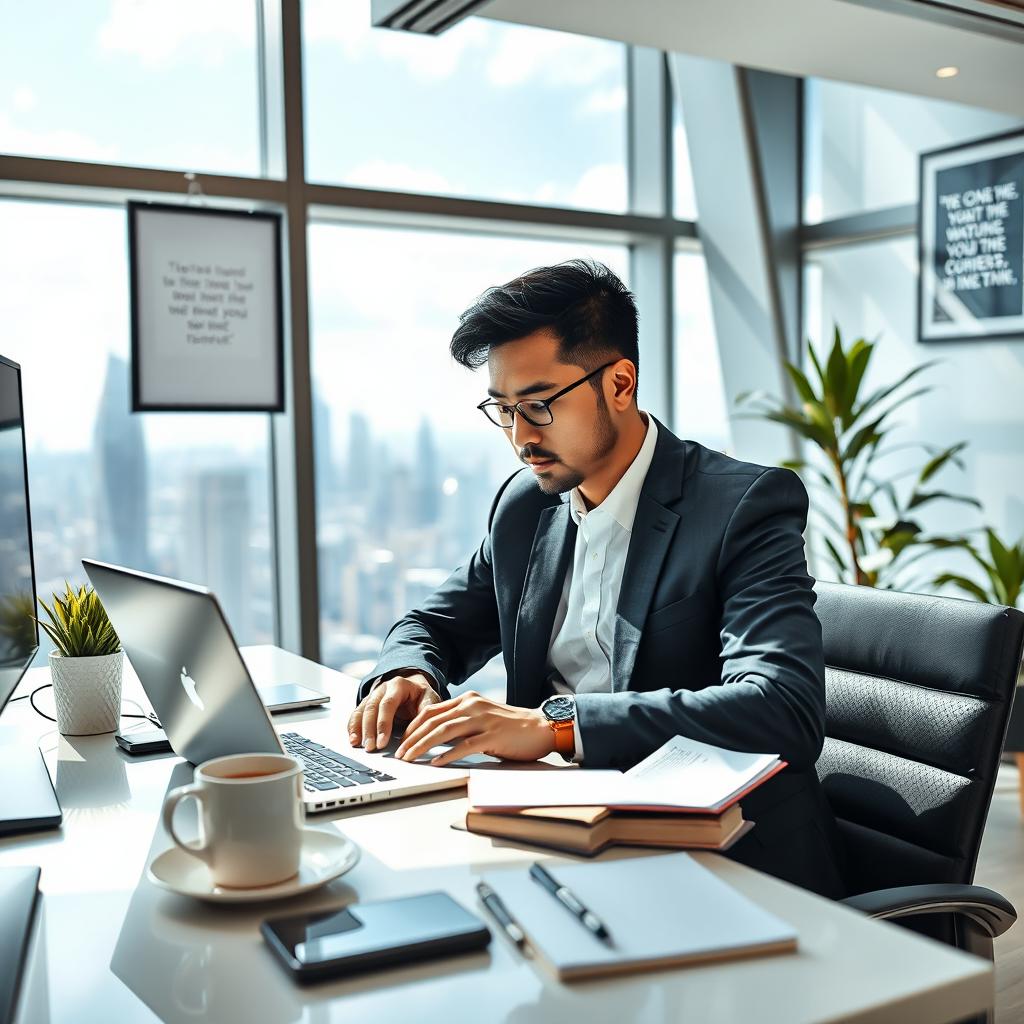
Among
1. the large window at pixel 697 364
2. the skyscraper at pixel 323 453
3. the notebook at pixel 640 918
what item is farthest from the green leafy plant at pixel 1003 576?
the notebook at pixel 640 918


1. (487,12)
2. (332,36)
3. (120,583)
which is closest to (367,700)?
(120,583)

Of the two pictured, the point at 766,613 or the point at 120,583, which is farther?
the point at 766,613

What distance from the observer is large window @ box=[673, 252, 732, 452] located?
4.49 metres

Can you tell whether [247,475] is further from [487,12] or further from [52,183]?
[487,12]

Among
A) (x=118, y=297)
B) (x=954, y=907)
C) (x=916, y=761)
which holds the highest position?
(x=118, y=297)

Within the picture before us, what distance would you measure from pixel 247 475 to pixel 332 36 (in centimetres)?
147

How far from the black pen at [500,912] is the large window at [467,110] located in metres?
3.10

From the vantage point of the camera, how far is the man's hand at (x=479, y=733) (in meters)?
1.26

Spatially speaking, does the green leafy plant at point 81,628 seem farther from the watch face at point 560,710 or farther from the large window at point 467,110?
the large window at point 467,110

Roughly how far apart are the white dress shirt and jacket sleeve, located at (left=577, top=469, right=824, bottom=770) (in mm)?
167

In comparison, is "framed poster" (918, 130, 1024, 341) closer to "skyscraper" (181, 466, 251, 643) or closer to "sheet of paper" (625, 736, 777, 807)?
"skyscraper" (181, 466, 251, 643)

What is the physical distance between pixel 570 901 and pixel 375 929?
15cm

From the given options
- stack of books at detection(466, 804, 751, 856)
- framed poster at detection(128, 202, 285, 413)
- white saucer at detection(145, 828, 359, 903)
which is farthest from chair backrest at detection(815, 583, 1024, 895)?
framed poster at detection(128, 202, 285, 413)

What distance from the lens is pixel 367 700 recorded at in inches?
57.2
